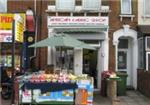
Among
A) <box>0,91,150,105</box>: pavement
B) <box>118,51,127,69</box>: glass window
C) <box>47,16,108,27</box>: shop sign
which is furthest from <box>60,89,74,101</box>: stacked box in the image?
<box>118,51,127,69</box>: glass window

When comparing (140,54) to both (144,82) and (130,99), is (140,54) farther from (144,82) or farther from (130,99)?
(130,99)

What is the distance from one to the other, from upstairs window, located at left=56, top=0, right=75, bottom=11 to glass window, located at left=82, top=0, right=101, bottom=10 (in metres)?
0.62

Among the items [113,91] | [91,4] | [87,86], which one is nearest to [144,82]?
[113,91]

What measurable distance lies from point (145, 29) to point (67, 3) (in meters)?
4.30

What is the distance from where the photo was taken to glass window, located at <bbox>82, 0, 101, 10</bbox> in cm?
2244

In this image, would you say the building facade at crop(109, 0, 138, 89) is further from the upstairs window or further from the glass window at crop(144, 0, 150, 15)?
the upstairs window

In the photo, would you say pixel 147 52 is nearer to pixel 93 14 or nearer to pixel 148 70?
pixel 148 70

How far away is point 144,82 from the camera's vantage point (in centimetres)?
2097

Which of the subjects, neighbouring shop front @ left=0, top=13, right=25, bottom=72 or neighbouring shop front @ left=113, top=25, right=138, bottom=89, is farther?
neighbouring shop front @ left=113, top=25, right=138, bottom=89

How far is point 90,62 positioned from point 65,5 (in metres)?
3.35

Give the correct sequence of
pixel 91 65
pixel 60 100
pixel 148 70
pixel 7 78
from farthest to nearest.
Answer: pixel 91 65 < pixel 148 70 < pixel 7 78 < pixel 60 100

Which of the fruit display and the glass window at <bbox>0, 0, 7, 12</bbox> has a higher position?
the glass window at <bbox>0, 0, 7, 12</bbox>

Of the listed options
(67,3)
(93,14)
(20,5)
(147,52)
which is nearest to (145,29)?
(147,52)

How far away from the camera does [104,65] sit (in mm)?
22188
